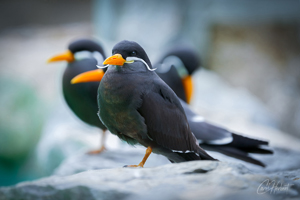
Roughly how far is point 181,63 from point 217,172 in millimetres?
2553

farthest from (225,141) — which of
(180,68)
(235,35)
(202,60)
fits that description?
(235,35)

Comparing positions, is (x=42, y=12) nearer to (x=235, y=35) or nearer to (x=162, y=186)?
(x=235, y=35)

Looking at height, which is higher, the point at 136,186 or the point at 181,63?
the point at 181,63

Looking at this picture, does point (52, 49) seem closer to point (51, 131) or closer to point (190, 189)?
point (51, 131)

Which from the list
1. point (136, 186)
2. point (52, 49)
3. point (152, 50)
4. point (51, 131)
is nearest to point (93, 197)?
point (136, 186)

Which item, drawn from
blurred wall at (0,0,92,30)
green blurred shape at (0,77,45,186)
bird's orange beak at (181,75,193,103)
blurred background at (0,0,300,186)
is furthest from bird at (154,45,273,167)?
blurred wall at (0,0,92,30)

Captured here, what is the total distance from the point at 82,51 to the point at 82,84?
37 cm

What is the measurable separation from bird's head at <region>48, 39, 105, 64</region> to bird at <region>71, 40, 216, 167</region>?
43.6 inches

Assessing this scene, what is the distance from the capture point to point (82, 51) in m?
2.86

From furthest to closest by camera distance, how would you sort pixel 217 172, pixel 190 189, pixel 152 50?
pixel 152 50 → pixel 217 172 → pixel 190 189

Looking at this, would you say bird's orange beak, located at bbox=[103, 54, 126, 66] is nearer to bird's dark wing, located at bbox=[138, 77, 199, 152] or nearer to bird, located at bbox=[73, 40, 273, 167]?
bird's dark wing, located at bbox=[138, 77, 199, 152]

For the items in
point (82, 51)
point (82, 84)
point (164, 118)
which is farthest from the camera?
point (82, 51)

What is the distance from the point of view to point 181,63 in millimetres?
4047

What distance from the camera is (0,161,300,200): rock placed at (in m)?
1.42
